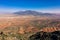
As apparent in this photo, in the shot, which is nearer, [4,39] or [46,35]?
[4,39]

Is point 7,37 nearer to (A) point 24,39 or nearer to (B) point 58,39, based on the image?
(A) point 24,39

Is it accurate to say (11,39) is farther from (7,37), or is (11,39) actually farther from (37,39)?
(37,39)

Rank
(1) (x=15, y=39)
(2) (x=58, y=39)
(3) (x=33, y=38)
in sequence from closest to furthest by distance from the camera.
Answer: (2) (x=58, y=39) → (1) (x=15, y=39) → (3) (x=33, y=38)

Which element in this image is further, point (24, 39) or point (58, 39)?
point (24, 39)

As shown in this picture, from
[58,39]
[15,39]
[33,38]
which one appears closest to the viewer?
[58,39]

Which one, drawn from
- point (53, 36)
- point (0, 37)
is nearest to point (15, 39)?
point (0, 37)

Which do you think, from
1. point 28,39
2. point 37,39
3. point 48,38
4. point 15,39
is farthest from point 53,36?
point 15,39

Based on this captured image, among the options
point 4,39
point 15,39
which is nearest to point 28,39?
point 15,39
